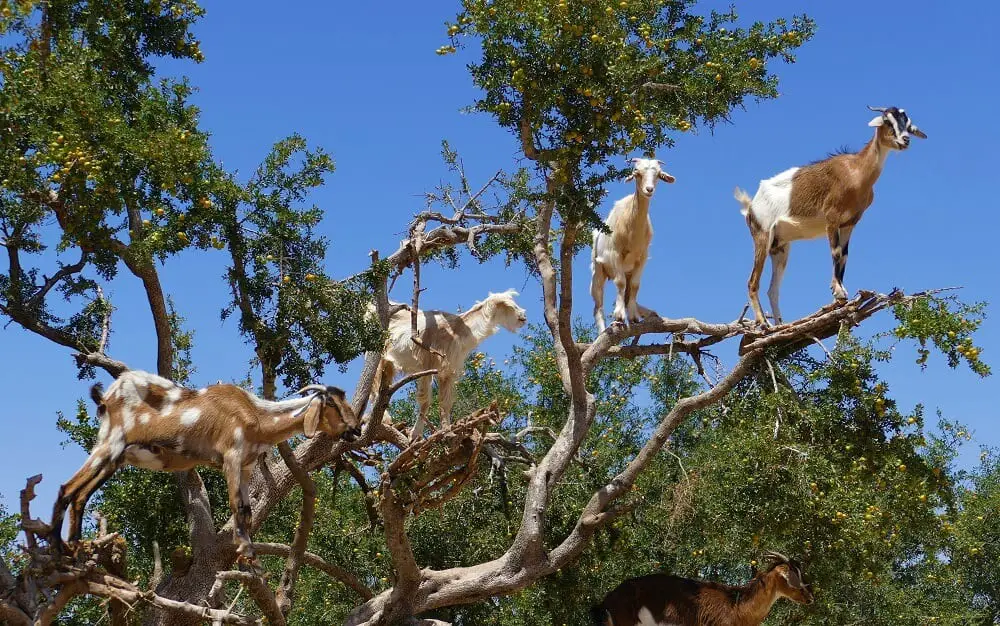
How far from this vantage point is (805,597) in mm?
10289

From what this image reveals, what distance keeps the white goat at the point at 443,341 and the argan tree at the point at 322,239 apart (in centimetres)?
67

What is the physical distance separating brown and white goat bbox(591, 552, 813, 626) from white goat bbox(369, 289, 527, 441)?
248 cm

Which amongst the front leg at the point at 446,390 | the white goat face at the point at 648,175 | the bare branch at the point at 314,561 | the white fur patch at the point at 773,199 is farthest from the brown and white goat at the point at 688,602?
the white goat face at the point at 648,175

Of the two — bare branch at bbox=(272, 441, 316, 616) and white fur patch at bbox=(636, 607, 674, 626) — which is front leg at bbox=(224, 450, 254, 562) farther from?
white fur patch at bbox=(636, 607, 674, 626)

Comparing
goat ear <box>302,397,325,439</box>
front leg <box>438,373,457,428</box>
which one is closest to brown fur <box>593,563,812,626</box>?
front leg <box>438,373,457,428</box>

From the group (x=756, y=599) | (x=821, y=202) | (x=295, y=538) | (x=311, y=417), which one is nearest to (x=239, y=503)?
(x=311, y=417)

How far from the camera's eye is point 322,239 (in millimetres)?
9180

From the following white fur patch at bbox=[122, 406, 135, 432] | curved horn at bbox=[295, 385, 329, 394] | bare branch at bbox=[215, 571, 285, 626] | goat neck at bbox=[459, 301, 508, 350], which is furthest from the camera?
goat neck at bbox=[459, 301, 508, 350]

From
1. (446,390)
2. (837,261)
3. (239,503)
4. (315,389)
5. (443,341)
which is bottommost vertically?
(239,503)

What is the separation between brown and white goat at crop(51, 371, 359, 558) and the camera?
26.2ft

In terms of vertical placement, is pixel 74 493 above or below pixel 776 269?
below

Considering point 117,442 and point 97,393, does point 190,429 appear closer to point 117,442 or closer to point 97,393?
point 117,442

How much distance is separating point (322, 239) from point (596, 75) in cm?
267

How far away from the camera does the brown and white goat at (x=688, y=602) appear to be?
1043 cm
